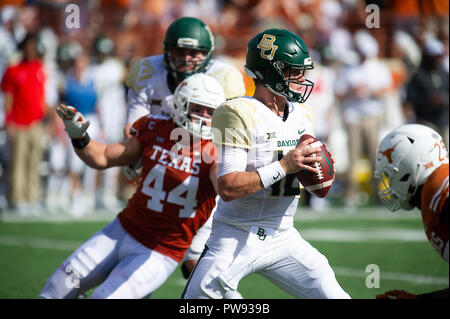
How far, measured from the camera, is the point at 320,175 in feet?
11.6

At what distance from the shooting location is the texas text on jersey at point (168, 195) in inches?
160

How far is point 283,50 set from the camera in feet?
12.0

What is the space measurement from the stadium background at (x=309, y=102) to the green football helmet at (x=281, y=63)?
5.39 ft

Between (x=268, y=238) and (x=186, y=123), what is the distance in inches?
36.4

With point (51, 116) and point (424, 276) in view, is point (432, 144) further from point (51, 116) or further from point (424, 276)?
point (51, 116)

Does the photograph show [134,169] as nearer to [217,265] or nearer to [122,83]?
[217,265]

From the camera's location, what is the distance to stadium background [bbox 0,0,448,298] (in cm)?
657

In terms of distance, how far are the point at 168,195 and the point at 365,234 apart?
4.90 meters

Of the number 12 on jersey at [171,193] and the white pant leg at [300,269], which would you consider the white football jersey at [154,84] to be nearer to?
the number 12 on jersey at [171,193]

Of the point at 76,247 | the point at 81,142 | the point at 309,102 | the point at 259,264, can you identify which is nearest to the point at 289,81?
the point at 259,264

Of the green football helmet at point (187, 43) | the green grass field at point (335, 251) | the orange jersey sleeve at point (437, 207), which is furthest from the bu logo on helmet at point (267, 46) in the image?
the green grass field at point (335, 251)

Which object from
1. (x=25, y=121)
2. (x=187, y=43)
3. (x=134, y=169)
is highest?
(x=187, y=43)
